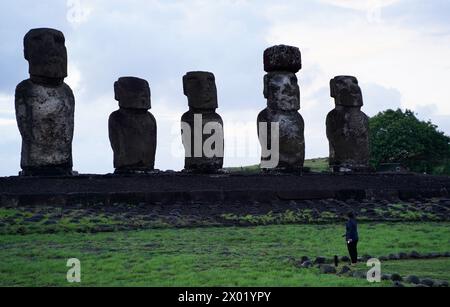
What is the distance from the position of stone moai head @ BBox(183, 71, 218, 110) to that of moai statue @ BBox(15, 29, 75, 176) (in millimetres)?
3745

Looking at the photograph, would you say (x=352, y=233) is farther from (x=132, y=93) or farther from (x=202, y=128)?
(x=132, y=93)

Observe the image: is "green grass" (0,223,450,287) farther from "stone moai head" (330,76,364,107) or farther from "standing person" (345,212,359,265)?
"stone moai head" (330,76,364,107)

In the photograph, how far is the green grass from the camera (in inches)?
348

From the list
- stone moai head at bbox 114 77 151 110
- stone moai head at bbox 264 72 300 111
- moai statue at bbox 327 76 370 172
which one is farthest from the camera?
moai statue at bbox 327 76 370 172

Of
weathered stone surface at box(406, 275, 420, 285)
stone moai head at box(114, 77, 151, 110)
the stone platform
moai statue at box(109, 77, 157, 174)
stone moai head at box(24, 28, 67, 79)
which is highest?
stone moai head at box(24, 28, 67, 79)

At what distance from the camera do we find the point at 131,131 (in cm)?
1977

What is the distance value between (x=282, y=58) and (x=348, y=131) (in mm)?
2984

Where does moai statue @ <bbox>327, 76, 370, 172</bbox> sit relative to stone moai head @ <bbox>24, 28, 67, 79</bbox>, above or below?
below

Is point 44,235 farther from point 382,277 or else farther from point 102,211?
point 382,277

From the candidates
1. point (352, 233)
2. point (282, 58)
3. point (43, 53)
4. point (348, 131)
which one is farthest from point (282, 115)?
point (352, 233)

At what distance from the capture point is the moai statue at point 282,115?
68.0 feet

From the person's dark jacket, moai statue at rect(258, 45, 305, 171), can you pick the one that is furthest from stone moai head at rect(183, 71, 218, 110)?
the person's dark jacket

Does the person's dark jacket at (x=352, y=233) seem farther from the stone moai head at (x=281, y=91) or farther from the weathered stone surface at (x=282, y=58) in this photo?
the weathered stone surface at (x=282, y=58)
